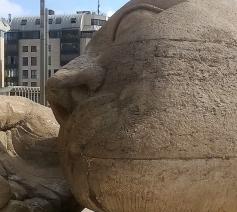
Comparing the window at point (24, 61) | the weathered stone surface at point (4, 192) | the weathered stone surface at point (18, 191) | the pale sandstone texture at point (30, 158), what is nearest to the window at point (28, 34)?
the window at point (24, 61)

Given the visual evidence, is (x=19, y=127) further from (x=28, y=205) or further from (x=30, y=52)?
(x=30, y=52)

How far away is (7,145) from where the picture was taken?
3402 mm

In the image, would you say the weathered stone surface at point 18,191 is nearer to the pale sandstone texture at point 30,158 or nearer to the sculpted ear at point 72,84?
the pale sandstone texture at point 30,158

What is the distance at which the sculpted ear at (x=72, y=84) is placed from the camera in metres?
2.62

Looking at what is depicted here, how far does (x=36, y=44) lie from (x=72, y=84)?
4595 cm

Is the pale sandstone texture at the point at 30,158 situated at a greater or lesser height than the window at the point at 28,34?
lesser

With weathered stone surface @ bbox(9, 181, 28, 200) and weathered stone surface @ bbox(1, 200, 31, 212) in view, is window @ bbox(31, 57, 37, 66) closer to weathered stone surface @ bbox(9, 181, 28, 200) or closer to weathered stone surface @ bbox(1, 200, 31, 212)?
weathered stone surface @ bbox(9, 181, 28, 200)

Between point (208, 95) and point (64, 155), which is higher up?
point (208, 95)

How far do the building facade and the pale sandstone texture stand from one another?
4212 centimetres

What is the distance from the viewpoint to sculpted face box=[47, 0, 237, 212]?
2256mm

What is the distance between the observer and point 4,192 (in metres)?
3.01

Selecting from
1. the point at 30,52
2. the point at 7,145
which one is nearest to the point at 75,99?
the point at 7,145

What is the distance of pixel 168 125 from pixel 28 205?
45.6 inches

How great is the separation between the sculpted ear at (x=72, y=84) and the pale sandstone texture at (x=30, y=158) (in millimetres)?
555
